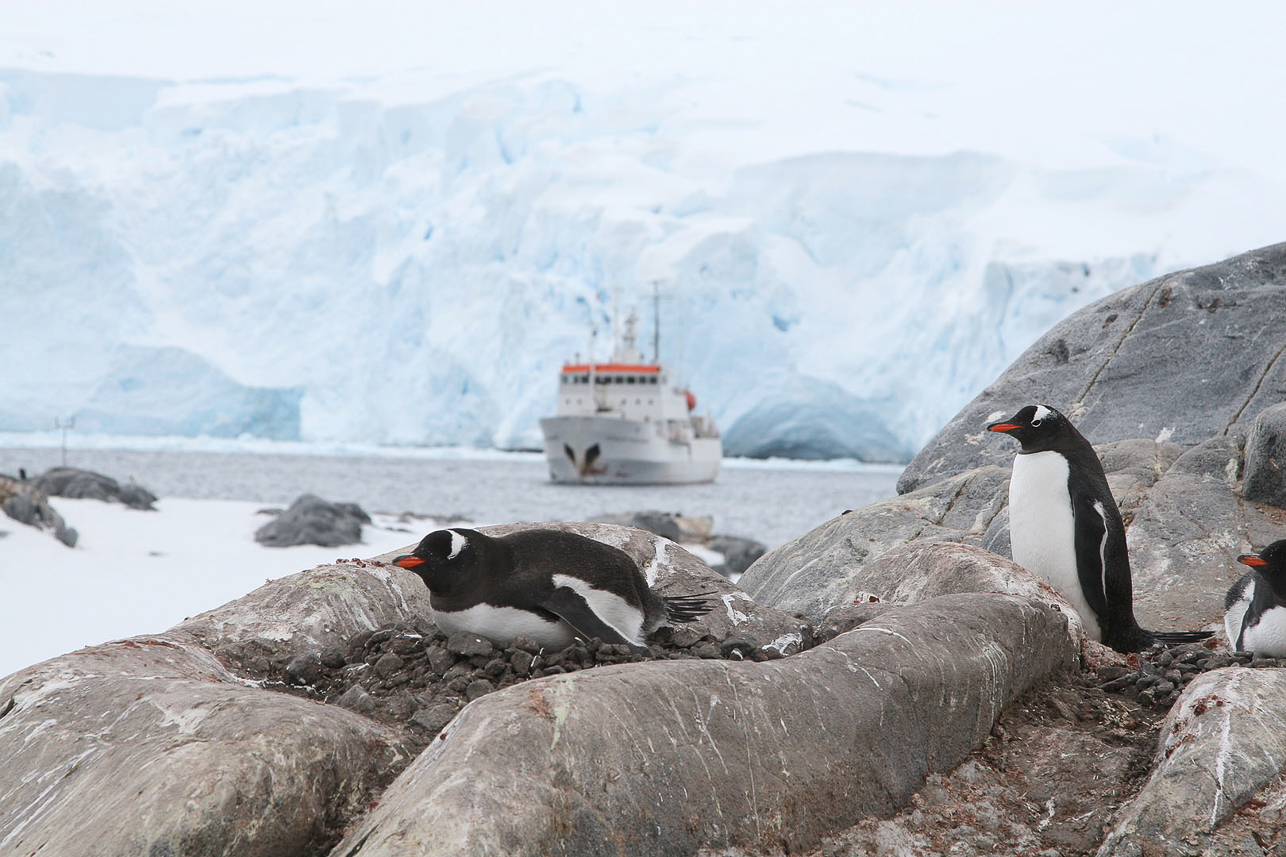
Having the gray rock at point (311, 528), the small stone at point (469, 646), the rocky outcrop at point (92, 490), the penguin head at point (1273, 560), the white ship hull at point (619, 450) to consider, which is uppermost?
the penguin head at point (1273, 560)

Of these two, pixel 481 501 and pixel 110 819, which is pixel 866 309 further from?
pixel 110 819

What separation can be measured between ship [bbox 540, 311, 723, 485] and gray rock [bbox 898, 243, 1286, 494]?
3027 cm

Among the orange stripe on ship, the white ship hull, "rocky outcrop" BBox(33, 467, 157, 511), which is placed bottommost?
the white ship hull

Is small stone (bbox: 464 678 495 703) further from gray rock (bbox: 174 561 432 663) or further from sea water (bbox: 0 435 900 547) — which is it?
sea water (bbox: 0 435 900 547)

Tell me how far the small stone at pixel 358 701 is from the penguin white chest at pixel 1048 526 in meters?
3.09

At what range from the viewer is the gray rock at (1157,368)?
771cm

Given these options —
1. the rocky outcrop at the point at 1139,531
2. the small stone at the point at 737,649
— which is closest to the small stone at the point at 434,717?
the small stone at the point at 737,649

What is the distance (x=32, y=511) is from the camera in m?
10.8

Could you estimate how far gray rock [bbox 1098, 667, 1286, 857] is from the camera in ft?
7.61

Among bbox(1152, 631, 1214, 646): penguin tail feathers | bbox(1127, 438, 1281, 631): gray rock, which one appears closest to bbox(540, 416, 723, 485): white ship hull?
bbox(1127, 438, 1281, 631): gray rock

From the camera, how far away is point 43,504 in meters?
11.1

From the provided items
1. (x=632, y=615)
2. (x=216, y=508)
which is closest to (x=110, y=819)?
(x=632, y=615)

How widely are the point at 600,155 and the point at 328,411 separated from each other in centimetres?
1711

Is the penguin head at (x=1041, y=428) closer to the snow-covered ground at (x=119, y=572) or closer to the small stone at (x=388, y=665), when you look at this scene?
the small stone at (x=388, y=665)
